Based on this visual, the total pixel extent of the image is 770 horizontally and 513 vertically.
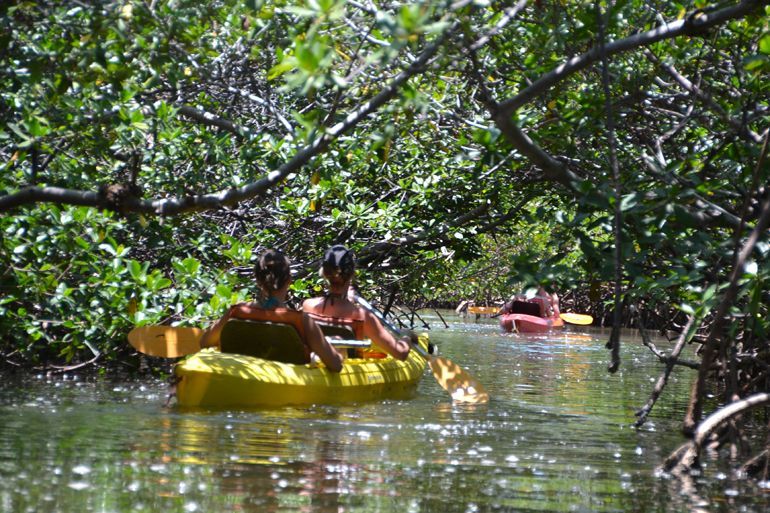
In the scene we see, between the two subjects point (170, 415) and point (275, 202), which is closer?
point (170, 415)

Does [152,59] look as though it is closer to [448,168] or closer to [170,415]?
[170,415]

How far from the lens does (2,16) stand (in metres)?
5.54

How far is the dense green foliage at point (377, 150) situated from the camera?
5.00 metres

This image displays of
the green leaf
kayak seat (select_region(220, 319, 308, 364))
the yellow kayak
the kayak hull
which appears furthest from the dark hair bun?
the kayak hull

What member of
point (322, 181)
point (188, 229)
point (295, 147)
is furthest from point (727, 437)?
point (188, 229)

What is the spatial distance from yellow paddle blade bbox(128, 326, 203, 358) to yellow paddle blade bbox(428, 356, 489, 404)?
2149mm

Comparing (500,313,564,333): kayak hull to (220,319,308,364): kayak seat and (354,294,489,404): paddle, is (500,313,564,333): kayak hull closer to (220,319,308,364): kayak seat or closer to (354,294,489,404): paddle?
(354,294,489,404): paddle

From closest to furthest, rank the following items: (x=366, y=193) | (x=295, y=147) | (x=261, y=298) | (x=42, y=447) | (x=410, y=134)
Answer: (x=42, y=447) → (x=261, y=298) → (x=295, y=147) → (x=410, y=134) → (x=366, y=193)

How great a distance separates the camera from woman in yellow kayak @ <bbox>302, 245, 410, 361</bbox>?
28.8 ft

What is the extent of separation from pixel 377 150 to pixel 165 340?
2.38 metres

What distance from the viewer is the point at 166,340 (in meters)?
8.45

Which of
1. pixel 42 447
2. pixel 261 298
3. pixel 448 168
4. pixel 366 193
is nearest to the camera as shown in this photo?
pixel 42 447

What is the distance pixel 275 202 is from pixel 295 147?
2338mm

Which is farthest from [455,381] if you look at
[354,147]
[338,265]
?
[354,147]
